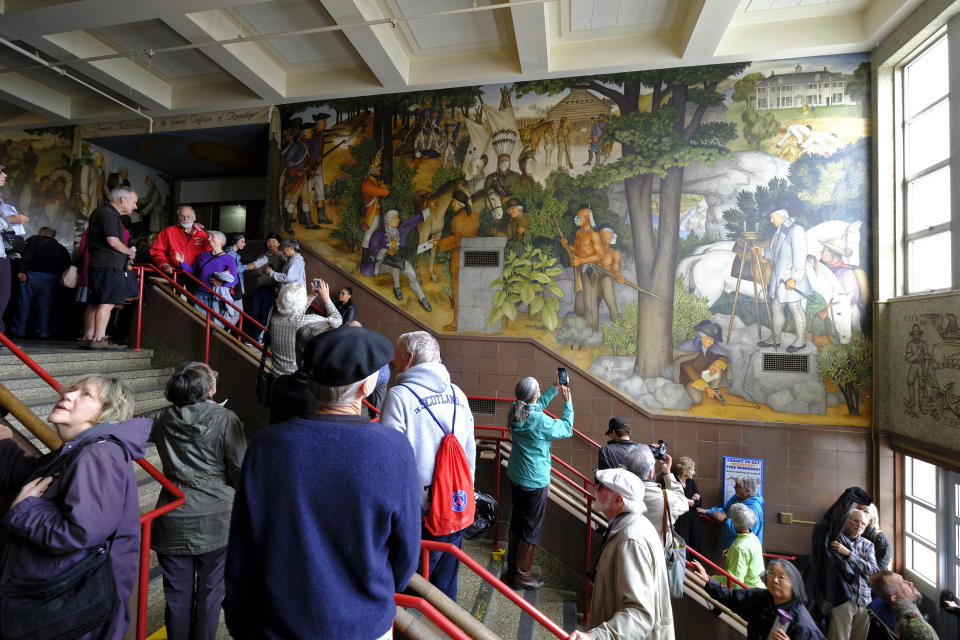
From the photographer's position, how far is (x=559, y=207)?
7285 mm

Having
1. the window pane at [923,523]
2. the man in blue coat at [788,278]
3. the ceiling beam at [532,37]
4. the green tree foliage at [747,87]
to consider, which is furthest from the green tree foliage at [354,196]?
the window pane at [923,523]

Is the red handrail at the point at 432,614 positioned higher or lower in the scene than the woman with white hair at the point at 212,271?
lower

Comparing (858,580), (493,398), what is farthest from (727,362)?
(493,398)

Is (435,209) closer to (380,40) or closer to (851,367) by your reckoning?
(380,40)

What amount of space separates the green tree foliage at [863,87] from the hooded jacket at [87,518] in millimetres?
8967

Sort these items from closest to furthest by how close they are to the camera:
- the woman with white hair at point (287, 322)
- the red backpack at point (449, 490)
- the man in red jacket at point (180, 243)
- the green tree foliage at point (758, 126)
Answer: the red backpack at point (449, 490)
the woman with white hair at point (287, 322)
the man in red jacket at point (180, 243)
the green tree foliage at point (758, 126)

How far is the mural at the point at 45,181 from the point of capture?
9539 mm

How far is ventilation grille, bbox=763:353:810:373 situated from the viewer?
21.4 feet

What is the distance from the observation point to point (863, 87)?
661cm

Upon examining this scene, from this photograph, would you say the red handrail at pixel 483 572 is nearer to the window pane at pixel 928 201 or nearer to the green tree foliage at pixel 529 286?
the green tree foliage at pixel 529 286

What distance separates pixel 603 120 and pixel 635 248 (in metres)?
2.08

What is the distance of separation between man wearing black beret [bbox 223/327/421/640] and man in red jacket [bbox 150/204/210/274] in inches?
229

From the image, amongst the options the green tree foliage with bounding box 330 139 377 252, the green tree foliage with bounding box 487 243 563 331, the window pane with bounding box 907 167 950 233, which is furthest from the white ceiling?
the green tree foliage with bounding box 487 243 563 331

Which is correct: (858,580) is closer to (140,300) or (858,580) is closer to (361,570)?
(361,570)
